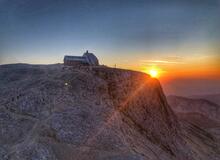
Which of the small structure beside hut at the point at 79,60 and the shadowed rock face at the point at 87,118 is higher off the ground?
the small structure beside hut at the point at 79,60

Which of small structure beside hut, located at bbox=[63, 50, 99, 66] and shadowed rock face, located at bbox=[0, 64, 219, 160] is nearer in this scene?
shadowed rock face, located at bbox=[0, 64, 219, 160]

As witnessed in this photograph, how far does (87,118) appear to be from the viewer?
Result: 98.3 feet

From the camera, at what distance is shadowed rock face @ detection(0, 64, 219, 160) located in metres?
25.4

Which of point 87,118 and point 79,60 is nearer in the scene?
point 87,118

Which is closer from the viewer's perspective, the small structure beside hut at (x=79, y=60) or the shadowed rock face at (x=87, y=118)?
the shadowed rock face at (x=87, y=118)

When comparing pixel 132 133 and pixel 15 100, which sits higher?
pixel 15 100

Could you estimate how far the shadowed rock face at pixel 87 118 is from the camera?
2539 cm

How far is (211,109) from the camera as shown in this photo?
134 metres

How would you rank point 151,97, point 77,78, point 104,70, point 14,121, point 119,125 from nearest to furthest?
point 14,121 → point 119,125 → point 77,78 → point 104,70 → point 151,97

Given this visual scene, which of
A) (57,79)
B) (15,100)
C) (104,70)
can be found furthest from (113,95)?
(15,100)

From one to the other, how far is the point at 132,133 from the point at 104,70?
10.5m

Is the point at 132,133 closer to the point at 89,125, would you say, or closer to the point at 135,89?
the point at 89,125

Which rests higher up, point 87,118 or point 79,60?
point 79,60

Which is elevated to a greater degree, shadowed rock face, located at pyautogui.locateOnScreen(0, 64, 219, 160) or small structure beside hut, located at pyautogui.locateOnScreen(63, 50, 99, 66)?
small structure beside hut, located at pyautogui.locateOnScreen(63, 50, 99, 66)
